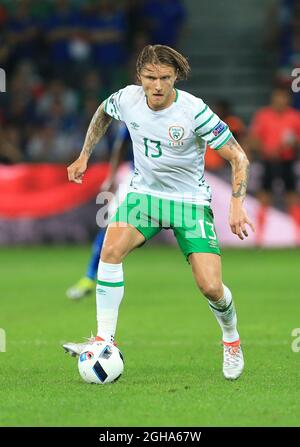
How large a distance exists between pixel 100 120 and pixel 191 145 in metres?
0.73

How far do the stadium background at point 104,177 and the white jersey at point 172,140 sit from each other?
3.97 feet

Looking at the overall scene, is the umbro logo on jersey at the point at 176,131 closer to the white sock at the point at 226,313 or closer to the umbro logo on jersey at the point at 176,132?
the umbro logo on jersey at the point at 176,132

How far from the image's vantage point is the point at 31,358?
8328mm

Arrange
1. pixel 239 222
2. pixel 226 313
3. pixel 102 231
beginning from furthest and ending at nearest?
1. pixel 102 231
2. pixel 226 313
3. pixel 239 222

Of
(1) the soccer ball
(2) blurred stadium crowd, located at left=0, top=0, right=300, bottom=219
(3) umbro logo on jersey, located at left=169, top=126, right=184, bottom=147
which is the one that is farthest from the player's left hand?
(2) blurred stadium crowd, located at left=0, top=0, right=300, bottom=219

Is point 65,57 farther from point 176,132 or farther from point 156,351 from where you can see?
point 176,132

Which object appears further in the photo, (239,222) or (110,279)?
(110,279)

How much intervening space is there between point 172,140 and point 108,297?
1.07 m

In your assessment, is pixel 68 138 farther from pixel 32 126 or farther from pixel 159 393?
pixel 159 393

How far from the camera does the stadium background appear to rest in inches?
324

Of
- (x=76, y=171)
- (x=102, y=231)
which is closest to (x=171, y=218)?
(x=76, y=171)

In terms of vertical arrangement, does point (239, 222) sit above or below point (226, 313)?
above

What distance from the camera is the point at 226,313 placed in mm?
7402

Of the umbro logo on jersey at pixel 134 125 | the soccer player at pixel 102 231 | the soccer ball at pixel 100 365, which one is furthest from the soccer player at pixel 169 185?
the soccer player at pixel 102 231
